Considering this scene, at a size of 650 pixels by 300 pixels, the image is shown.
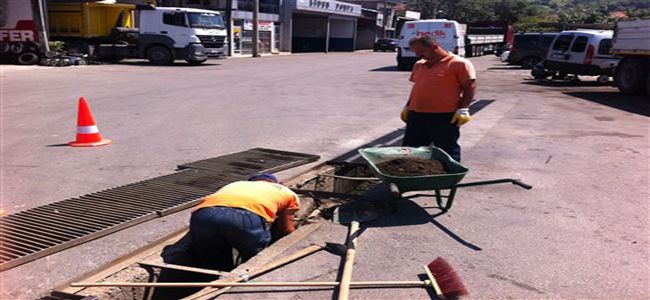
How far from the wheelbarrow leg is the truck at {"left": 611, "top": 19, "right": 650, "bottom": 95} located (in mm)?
13180

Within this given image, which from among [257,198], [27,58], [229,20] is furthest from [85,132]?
[229,20]

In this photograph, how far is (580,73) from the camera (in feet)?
64.6

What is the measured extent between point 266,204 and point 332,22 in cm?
5319

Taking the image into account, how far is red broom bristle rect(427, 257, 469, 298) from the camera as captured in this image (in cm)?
341

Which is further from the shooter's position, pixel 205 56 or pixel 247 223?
pixel 205 56

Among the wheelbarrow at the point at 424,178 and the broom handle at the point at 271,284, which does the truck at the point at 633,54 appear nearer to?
the wheelbarrow at the point at 424,178

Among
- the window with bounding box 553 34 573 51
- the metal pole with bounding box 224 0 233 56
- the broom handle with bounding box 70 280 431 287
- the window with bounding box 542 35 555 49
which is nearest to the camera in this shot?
the broom handle with bounding box 70 280 431 287

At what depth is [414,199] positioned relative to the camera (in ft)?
18.4

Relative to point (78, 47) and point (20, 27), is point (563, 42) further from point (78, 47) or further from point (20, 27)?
point (20, 27)

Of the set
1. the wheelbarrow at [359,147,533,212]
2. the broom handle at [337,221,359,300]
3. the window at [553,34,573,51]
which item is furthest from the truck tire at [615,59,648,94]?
the broom handle at [337,221,359,300]

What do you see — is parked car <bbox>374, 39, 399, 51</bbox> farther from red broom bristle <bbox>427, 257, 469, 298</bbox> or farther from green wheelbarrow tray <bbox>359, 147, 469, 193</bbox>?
red broom bristle <bbox>427, 257, 469, 298</bbox>

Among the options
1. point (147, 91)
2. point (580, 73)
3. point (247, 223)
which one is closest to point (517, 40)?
point (580, 73)

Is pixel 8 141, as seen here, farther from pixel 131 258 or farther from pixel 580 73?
pixel 580 73

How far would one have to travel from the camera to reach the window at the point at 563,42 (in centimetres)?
1972
